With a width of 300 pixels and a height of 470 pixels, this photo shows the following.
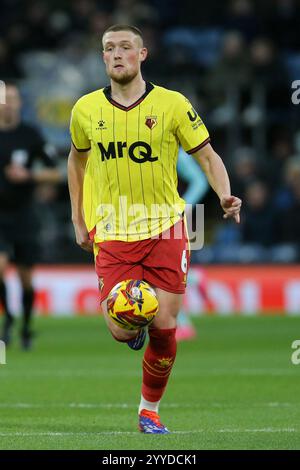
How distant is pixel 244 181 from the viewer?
1719cm

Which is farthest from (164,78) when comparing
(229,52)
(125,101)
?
(125,101)

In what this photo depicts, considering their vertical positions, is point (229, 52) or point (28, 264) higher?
point (229, 52)

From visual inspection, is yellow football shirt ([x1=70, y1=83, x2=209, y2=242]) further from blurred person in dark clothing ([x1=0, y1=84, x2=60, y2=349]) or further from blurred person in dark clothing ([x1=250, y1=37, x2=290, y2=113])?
blurred person in dark clothing ([x1=250, y1=37, x2=290, y2=113])

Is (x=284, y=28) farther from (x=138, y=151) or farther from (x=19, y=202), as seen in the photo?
(x=138, y=151)

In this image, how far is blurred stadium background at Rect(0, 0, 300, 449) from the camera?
1523 cm

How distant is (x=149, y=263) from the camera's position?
6758 mm

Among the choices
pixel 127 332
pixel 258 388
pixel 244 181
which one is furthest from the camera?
pixel 244 181

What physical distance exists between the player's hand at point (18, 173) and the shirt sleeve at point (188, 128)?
5159 millimetres

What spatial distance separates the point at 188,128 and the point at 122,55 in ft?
1.74

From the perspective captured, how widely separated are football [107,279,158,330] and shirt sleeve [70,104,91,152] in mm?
856

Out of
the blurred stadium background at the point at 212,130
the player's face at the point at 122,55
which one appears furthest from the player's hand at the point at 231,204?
the blurred stadium background at the point at 212,130

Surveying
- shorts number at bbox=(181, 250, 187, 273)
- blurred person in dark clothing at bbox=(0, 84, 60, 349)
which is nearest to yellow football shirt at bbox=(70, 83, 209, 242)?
shorts number at bbox=(181, 250, 187, 273)

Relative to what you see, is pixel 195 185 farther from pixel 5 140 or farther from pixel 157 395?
pixel 157 395

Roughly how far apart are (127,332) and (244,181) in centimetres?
1075
